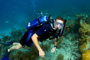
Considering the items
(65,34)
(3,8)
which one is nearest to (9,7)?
(3,8)

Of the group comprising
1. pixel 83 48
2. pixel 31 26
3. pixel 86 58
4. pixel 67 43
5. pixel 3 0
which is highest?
pixel 3 0

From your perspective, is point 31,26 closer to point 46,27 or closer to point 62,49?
point 46,27

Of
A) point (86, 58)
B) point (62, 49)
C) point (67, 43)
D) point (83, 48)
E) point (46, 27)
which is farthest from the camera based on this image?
point (67, 43)

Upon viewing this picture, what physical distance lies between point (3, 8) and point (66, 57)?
3167 inches

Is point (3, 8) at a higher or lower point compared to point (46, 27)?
Result: higher

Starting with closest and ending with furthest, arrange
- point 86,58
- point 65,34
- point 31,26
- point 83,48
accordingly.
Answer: point 86,58
point 31,26
point 83,48
point 65,34

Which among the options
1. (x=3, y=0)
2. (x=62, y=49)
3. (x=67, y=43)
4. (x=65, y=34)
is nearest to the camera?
(x=62, y=49)

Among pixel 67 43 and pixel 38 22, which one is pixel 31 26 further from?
pixel 67 43

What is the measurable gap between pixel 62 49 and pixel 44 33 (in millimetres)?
2687

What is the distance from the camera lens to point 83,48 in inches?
172

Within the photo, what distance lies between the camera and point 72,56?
4645mm

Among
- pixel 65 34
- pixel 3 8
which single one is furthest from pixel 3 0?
pixel 65 34

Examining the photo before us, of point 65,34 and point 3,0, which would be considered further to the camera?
point 3,0

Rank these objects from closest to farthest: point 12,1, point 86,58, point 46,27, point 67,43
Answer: point 46,27, point 86,58, point 67,43, point 12,1
